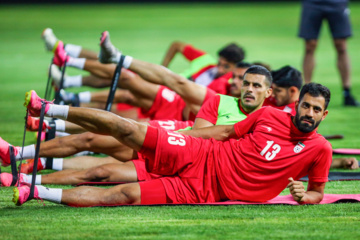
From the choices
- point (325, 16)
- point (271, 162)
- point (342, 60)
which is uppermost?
point (325, 16)

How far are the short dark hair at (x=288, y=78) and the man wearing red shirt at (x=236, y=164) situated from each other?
1737 mm

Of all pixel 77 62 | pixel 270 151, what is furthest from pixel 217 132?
pixel 77 62

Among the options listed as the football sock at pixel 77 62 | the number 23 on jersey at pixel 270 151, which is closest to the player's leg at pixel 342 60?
the football sock at pixel 77 62

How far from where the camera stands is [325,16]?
1125 cm

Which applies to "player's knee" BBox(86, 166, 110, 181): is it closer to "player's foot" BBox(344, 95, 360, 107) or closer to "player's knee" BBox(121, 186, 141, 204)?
"player's knee" BBox(121, 186, 141, 204)

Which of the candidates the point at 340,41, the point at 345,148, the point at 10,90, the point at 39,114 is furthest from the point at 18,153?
the point at 340,41

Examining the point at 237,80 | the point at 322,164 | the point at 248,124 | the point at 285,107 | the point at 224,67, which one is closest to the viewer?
the point at 322,164

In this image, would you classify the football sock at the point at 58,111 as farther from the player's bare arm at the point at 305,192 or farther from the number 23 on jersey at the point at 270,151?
the player's bare arm at the point at 305,192

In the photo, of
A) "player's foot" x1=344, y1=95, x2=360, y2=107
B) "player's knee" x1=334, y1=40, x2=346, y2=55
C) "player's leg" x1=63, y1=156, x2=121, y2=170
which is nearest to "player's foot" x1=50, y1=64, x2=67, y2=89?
"player's leg" x1=63, y1=156, x2=121, y2=170

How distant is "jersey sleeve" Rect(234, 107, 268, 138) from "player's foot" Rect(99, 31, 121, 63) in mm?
2135

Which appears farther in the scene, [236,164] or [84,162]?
[84,162]

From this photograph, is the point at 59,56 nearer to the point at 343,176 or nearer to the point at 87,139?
the point at 87,139

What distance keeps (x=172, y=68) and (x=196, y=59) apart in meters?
4.87

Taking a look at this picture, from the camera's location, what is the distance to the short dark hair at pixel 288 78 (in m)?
7.23
